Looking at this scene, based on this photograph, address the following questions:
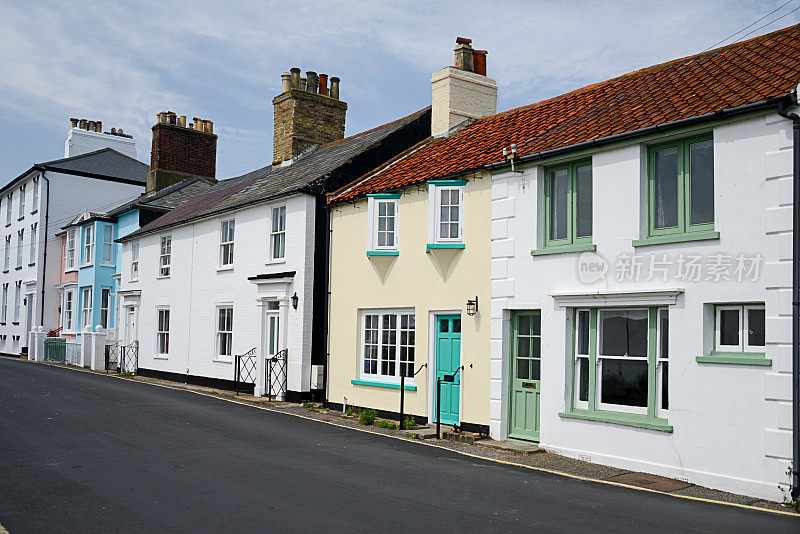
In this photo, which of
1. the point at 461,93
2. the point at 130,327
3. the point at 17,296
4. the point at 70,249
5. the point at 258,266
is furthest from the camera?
the point at 17,296

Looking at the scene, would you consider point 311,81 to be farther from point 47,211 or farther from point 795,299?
point 47,211

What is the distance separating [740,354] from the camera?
421 inches

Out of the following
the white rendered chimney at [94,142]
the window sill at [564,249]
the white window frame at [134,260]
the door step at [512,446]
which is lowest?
the door step at [512,446]

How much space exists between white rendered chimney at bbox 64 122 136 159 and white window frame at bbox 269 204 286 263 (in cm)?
3239

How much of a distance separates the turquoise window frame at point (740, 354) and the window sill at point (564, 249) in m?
2.43

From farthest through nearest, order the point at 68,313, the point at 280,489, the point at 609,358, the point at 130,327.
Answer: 1. the point at 68,313
2. the point at 130,327
3. the point at 609,358
4. the point at 280,489

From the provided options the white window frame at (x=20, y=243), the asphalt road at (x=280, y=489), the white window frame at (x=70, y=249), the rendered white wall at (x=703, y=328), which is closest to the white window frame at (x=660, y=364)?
the rendered white wall at (x=703, y=328)

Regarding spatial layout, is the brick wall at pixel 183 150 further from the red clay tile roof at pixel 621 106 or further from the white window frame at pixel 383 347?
the white window frame at pixel 383 347

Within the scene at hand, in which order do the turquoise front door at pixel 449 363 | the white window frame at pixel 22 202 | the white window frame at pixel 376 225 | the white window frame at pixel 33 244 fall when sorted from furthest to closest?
the white window frame at pixel 22 202 → the white window frame at pixel 33 244 → the white window frame at pixel 376 225 → the turquoise front door at pixel 449 363

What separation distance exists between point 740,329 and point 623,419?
2380mm

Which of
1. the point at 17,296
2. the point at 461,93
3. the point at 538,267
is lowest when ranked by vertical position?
the point at 17,296

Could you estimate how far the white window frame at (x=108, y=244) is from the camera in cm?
3653

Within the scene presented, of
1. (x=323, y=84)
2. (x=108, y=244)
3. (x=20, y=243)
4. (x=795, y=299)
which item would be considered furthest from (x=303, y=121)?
A: (x=20, y=243)

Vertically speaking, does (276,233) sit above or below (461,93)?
below
